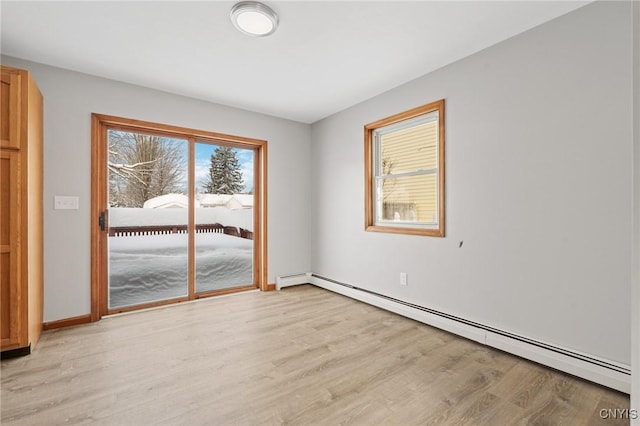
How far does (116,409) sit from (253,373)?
80cm

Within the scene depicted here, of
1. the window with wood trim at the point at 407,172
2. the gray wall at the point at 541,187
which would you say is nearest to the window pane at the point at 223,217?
the window with wood trim at the point at 407,172

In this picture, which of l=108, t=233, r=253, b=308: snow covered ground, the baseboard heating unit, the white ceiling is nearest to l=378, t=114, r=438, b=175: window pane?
the white ceiling

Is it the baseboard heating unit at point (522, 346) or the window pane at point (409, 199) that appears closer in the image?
the baseboard heating unit at point (522, 346)

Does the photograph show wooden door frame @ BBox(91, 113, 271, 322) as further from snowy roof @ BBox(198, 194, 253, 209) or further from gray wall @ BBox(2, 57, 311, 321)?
snowy roof @ BBox(198, 194, 253, 209)

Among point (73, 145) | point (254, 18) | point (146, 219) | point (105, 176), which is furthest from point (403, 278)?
point (73, 145)

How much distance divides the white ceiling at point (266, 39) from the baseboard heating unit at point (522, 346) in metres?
2.41

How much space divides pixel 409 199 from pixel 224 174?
249 cm

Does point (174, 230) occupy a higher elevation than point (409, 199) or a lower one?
lower

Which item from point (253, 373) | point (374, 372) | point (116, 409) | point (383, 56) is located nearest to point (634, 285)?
point (374, 372)

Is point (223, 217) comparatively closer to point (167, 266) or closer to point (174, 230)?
point (174, 230)

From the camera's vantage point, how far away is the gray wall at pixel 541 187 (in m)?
1.86

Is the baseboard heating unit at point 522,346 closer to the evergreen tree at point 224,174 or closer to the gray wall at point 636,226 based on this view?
the gray wall at point 636,226

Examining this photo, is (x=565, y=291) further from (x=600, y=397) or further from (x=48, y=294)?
(x=48, y=294)

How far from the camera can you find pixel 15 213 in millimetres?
2229
